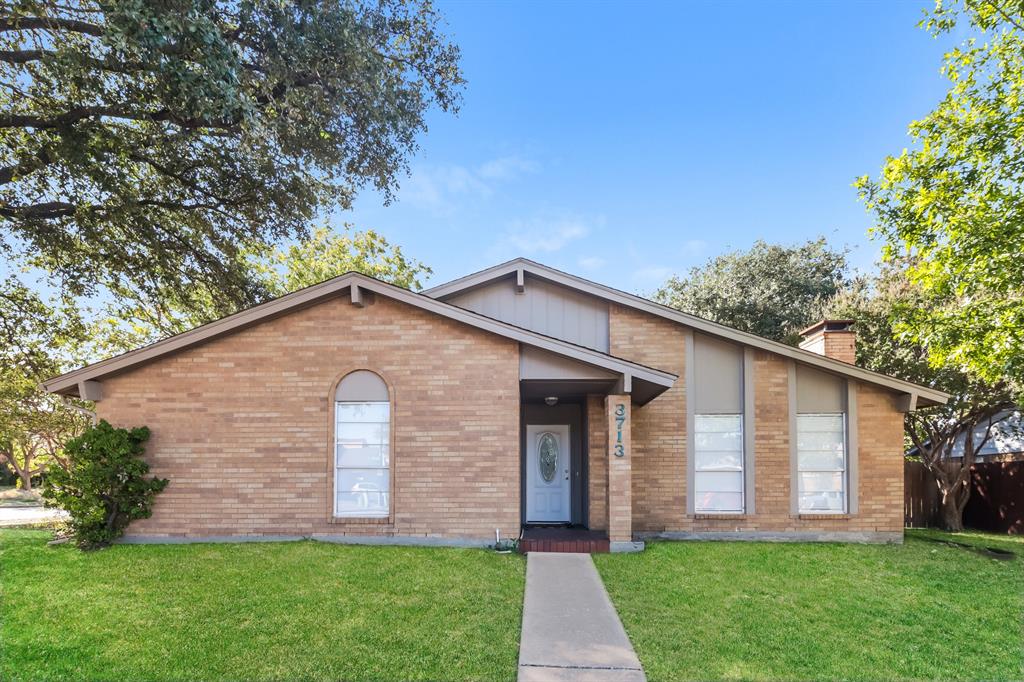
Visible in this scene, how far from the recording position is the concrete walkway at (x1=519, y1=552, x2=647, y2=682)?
471 cm

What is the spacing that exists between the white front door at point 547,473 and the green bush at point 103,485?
22.7 ft

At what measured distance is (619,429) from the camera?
9.05 metres

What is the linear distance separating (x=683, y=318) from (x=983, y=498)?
488 inches

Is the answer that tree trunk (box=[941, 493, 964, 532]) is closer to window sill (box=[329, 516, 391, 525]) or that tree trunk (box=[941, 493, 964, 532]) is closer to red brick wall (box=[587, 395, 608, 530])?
red brick wall (box=[587, 395, 608, 530])

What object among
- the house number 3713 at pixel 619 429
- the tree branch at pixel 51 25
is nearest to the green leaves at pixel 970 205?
the house number 3713 at pixel 619 429

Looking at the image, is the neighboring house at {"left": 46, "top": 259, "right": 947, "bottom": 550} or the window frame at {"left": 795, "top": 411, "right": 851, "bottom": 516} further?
the window frame at {"left": 795, "top": 411, "right": 851, "bottom": 516}

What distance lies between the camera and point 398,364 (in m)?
9.27

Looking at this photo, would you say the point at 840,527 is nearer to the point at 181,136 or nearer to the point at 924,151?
the point at 924,151

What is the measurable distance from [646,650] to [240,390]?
301 inches

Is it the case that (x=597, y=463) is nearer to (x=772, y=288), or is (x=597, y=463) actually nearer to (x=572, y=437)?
(x=572, y=437)

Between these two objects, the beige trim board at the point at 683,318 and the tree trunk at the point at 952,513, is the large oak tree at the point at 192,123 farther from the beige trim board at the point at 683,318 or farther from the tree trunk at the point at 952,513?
the tree trunk at the point at 952,513

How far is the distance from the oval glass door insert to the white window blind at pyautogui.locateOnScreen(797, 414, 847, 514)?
16.2ft

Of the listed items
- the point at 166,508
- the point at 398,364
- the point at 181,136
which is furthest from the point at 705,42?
the point at 166,508

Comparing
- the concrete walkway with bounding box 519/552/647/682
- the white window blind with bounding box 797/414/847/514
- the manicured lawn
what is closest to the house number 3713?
the manicured lawn
